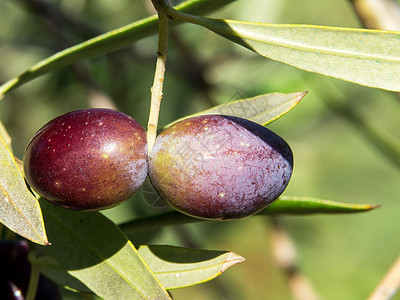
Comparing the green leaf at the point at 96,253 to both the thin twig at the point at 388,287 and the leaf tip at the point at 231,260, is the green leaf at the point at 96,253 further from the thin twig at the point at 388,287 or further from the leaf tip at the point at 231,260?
the thin twig at the point at 388,287

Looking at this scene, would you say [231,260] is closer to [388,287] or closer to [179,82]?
[388,287]

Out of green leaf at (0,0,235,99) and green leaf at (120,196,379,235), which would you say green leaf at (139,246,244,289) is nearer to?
green leaf at (120,196,379,235)

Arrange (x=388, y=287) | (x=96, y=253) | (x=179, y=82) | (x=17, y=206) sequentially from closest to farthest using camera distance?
1. (x=17, y=206)
2. (x=96, y=253)
3. (x=388, y=287)
4. (x=179, y=82)

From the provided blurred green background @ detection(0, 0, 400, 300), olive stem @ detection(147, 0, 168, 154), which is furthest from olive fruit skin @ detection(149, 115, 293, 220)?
blurred green background @ detection(0, 0, 400, 300)

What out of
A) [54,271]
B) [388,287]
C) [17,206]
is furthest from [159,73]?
[388,287]

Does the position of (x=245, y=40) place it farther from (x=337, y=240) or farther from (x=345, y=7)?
(x=337, y=240)

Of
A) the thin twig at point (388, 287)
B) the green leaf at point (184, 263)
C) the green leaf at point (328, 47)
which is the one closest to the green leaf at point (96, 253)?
the green leaf at point (184, 263)
